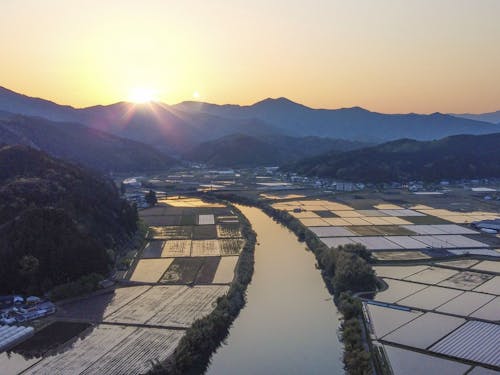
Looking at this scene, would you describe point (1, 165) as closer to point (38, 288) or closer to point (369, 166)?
point (38, 288)

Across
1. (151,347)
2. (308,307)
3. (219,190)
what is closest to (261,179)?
(219,190)

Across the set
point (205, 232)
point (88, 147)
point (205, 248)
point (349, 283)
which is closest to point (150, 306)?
point (349, 283)

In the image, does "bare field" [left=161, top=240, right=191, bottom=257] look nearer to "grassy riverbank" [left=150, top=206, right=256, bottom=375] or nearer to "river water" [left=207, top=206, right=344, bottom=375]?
"river water" [left=207, top=206, right=344, bottom=375]

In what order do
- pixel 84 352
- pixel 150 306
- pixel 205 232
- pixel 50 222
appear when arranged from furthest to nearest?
pixel 205 232, pixel 50 222, pixel 150 306, pixel 84 352

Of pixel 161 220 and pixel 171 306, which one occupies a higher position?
pixel 161 220

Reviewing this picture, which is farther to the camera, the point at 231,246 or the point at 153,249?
the point at 231,246

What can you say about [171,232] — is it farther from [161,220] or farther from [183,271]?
[183,271]
